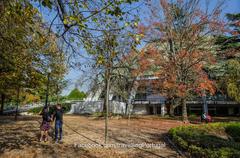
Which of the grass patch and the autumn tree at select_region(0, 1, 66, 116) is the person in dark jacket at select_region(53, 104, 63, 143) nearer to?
the autumn tree at select_region(0, 1, 66, 116)

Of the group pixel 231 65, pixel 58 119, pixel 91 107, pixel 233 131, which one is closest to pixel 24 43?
pixel 58 119

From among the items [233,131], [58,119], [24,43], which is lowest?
[233,131]

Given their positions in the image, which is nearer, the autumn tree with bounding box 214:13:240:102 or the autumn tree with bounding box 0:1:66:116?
the autumn tree with bounding box 0:1:66:116

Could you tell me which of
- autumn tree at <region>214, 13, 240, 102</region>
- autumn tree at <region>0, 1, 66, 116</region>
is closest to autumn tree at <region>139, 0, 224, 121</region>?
autumn tree at <region>214, 13, 240, 102</region>

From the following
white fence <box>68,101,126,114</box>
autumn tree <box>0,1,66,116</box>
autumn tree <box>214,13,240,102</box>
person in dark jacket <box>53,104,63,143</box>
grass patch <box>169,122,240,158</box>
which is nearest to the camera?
autumn tree <box>0,1,66,116</box>

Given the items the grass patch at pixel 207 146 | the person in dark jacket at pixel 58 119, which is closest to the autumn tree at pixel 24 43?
the person in dark jacket at pixel 58 119

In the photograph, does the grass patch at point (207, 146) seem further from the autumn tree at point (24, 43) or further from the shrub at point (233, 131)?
the autumn tree at point (24, 43)

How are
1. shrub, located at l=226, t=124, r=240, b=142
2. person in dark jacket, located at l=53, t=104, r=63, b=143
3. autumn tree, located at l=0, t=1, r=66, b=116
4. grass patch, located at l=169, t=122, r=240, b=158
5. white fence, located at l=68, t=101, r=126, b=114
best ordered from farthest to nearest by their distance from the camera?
1. white fence, located at l=68, t=101, r=126, b=114
2. shrub, located at l=226, t=124, r=240, b=142
3. person in dark jacket, located at l=53, t=104, r=63, b=143
4. grass patch, located at l=169, t=122, r=240, b=158
5. autumn tree, located at l=0, t=1, r=66, b=116

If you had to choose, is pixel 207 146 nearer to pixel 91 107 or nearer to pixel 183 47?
pixel 183 47

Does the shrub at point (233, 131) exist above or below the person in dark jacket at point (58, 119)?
below

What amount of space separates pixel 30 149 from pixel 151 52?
1635 centimetres

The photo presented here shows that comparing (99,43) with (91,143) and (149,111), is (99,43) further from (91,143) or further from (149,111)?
(149,111)

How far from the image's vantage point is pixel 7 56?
9094 mm

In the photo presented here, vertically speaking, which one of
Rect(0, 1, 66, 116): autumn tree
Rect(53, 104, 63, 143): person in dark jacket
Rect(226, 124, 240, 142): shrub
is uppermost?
Rect(0, 1, 66, 116): autumn tree
